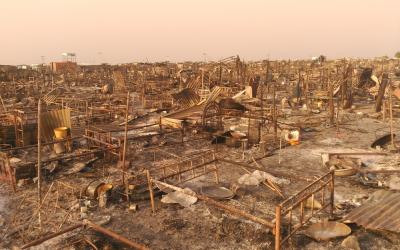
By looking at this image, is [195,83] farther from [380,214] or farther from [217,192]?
[380,214]

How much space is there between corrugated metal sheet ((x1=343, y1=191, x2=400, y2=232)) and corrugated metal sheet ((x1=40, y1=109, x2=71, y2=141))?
40.4 feet

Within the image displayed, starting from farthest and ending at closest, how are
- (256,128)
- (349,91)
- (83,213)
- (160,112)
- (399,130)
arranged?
1. (349,91)
2. (160,112)
3. (399,130)
4. (256,128)
5. (83,213)

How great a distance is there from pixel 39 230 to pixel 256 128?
33.9ft

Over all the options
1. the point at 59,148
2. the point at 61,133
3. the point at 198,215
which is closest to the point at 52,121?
the point at 61,133

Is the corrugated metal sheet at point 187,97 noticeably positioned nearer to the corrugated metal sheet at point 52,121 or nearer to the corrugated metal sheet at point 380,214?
the corrugated metal sheet at point 52,121

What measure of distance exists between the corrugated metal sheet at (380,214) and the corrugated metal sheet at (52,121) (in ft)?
40.4

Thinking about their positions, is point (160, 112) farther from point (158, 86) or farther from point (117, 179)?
point (117, 179)

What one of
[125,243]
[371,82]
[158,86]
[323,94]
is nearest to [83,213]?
[125,243]

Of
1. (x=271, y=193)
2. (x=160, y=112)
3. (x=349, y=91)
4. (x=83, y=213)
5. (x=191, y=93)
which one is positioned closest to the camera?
(x=83, y=213)

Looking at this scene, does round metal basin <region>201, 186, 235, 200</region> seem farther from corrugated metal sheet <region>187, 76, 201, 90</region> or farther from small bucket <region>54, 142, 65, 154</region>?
corrugated metal sheet <region>187, 76, 201, 90</region>

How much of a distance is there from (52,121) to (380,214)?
13192 millimetres

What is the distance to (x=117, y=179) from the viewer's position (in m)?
11.8

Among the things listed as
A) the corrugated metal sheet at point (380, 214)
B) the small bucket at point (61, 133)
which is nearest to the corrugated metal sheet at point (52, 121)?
the small bucket at point (61, 133)

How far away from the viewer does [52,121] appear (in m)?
15.7
